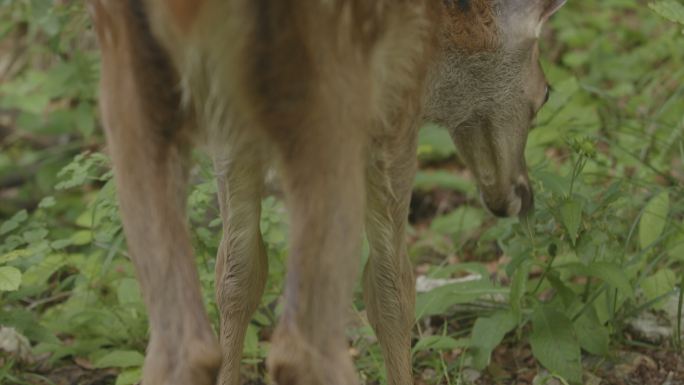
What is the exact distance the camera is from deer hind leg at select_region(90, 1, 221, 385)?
3385 millimetres

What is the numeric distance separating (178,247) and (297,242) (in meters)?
0.37

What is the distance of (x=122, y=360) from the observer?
4973mm

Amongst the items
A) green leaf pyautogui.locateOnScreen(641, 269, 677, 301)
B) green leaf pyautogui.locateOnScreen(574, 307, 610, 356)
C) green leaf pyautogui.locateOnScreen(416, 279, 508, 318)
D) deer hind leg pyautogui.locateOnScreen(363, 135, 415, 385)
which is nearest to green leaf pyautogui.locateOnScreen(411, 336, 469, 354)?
green leaf pyautogui.locateOnScreen(416, 279, 508, 318)

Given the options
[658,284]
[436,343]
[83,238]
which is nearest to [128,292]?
[83,238]

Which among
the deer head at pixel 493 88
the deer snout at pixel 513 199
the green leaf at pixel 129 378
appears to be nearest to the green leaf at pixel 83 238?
the green leaf at pixel 129 378

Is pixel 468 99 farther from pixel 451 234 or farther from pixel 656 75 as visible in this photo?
pixel 656 75

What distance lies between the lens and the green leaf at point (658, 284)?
17.3 ft

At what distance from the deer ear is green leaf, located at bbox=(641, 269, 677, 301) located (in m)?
1.29

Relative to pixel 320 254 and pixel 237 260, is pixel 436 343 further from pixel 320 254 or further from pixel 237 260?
pixel 320 254

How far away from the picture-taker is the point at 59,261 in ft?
17.6

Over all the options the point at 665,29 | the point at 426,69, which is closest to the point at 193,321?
the point at 426,69

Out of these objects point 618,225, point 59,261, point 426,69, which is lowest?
point 618,225

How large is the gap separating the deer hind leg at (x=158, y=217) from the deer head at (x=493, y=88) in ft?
5.09

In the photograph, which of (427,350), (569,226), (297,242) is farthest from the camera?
(427,350)
